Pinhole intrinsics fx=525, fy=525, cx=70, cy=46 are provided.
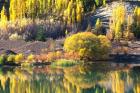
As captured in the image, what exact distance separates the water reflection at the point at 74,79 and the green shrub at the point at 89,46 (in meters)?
7.00

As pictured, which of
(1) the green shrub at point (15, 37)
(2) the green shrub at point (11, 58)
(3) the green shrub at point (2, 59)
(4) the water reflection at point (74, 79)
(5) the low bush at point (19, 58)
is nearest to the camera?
(4) the water reflection at point (74, 79)

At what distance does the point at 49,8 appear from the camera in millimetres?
136250

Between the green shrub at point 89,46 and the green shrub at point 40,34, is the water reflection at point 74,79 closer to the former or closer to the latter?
the green shrub at point 89,46

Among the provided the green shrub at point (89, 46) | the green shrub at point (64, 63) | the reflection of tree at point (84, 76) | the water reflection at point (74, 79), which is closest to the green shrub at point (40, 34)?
the green shrub at point (89, 46)

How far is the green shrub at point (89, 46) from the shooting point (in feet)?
331

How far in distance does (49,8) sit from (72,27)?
37.2ft

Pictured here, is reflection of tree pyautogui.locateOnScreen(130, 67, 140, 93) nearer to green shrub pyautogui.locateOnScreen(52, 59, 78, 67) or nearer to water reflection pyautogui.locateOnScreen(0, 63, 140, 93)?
water reflection pyautogui.locateOnScreen(0, 63, 140, 93)

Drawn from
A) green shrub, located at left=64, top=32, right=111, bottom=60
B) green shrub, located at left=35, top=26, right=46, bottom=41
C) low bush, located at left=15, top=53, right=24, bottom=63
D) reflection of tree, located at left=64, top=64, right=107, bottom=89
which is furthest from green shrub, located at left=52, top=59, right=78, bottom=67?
green shrub, located at left=35, top=26, right=46, bottom=41

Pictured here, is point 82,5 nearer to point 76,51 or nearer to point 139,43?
point 139,43

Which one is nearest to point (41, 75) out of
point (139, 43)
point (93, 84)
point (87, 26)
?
point (93, 84)

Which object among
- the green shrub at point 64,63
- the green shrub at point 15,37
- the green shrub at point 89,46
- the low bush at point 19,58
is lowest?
the green shrub at point 64,63

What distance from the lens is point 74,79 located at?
72.1 metres

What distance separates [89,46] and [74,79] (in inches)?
1150

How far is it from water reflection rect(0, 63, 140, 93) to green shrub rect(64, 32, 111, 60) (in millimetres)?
7004
